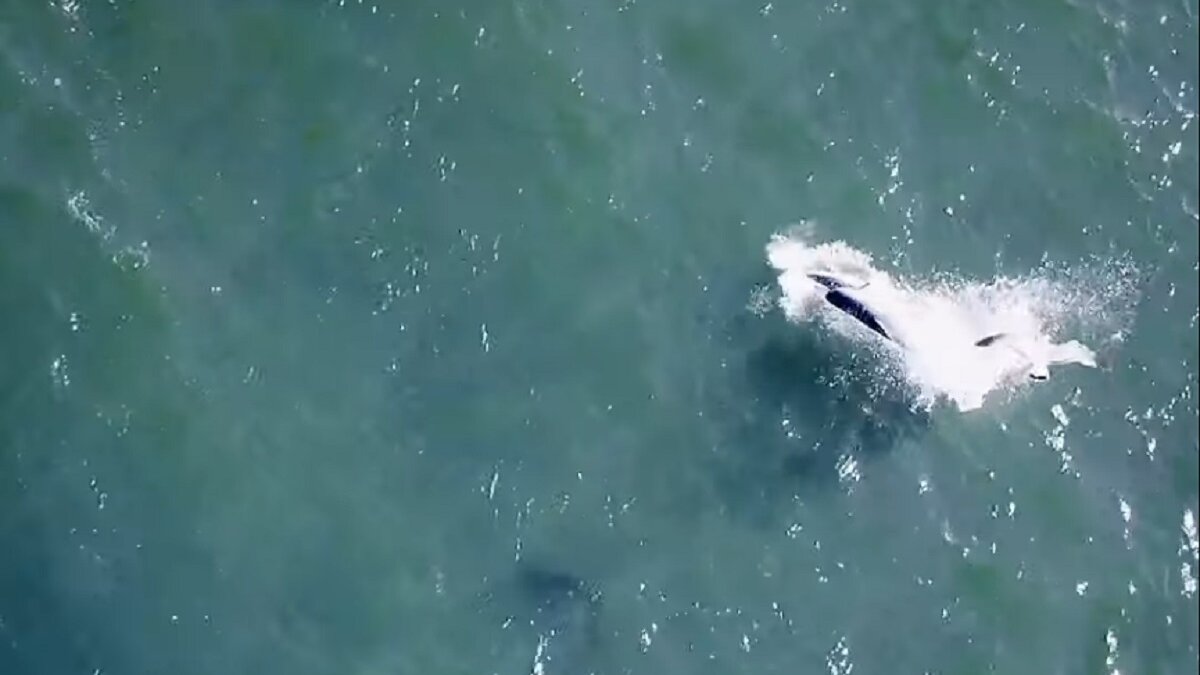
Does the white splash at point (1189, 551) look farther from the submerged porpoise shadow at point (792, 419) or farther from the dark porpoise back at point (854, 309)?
the dark porpoise back at point (854, 309)

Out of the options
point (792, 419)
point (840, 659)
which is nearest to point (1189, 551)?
point (840, 659)

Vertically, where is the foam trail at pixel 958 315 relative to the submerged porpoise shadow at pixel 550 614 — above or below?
above

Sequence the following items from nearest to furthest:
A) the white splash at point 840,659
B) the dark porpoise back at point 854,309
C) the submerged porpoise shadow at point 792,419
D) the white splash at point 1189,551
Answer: the white splash at point 840,659 < the submerged porpoise shadow at point 792,419 < the dark porpoise back at point 854,309 < the white splash at point 1189,551

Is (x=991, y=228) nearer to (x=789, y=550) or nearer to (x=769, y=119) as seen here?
(x=769, y=119)

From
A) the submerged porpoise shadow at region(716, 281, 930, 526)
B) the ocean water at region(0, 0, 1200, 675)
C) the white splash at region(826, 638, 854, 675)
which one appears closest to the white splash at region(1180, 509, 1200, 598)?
the ocean water at region(0, 0, 1200, 675)

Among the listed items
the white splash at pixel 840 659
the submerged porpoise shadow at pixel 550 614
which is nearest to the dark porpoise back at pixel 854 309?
the white splash at pixel 840 659

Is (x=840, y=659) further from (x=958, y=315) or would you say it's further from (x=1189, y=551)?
(x=1189, y=551)

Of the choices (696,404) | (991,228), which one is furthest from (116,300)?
(991,228)
